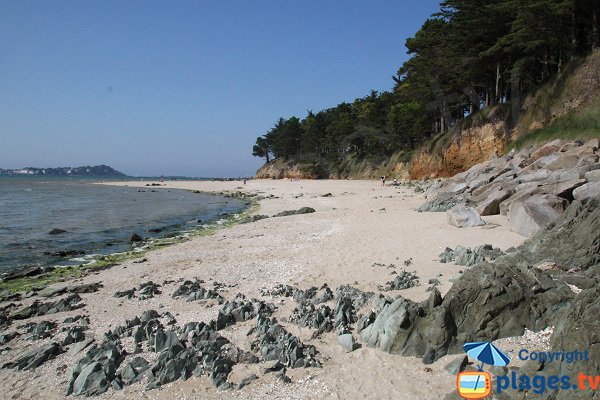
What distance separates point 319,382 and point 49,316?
291 inches

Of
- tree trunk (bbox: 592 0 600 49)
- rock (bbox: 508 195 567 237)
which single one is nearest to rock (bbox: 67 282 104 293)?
rock (bbox: 508 195 567 237)

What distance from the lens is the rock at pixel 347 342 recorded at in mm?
6082

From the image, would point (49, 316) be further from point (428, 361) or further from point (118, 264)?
point (428, 361)

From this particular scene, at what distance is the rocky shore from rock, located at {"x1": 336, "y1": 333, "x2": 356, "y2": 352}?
0.03 m

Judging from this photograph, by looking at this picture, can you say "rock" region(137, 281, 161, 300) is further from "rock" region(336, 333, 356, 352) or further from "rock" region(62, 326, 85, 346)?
"rock" region(336, 333, 356, 352)

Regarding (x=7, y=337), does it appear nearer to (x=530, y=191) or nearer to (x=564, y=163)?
(x=530, y=191)

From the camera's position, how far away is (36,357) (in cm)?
648

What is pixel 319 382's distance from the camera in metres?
5.27

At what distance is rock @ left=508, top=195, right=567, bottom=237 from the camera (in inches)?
427

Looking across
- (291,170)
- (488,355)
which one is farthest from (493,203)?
(291,170)

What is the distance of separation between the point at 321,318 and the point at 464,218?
974cm

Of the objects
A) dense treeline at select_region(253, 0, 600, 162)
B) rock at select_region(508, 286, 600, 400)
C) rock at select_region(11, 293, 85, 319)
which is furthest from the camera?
dense treeline at select_region(253, 0, 600, 162)

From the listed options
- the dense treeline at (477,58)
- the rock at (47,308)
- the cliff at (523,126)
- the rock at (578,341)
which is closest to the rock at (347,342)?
the rock at (578,341)

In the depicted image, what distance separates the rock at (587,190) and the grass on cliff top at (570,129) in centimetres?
1492
